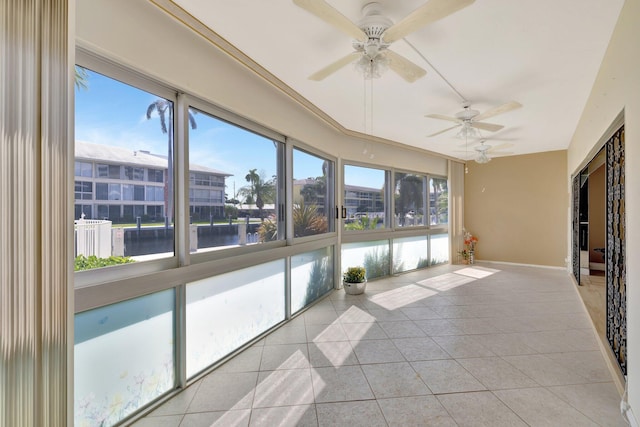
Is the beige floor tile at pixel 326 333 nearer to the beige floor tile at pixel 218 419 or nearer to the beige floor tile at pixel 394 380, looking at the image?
the beige floor tile at pixel 394 380

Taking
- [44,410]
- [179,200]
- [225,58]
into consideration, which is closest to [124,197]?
[179,200]

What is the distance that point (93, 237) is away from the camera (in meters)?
1.65

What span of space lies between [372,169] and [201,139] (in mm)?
3679

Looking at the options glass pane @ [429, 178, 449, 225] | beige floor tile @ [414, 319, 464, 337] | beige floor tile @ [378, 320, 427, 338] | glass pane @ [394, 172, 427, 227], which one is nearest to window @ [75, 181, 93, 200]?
beige floor tile @ [378, 320, 427, 338]

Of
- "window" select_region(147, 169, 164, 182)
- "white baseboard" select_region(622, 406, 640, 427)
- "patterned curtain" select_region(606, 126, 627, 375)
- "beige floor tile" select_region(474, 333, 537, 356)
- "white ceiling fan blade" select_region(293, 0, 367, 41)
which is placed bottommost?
"beige floor tile" select_region(474, 333, 537, 356)

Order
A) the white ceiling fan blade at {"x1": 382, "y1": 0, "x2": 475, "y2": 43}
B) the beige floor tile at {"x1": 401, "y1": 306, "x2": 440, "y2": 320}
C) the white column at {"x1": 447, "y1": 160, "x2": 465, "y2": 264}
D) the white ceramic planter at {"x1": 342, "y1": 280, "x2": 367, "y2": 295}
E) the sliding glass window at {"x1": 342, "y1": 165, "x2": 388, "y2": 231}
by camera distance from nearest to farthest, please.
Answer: the white ceiling fan blade at {"x1": 382, "y1": 0, "x2": 475, "y2": 43} → the beige floor tile at {"x1": 401, "y1": 306, "x2": 440, "y2": 320} → the white ceramic planter at {"x1": 342, "y1": 280, "x2": 367, "y2": 295} → the sliding glass window at {"x1": 342, "y1": 165, "x2": 388, "y2": 231} → the white column at {"x1": 447, "y1": 160, "x2": 465, "y2": 264}

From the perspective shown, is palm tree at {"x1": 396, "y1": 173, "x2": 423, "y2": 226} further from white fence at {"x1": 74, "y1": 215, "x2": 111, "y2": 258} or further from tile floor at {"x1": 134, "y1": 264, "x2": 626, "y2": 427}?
white fence at {"x1": 74, "y1": 215, "x2": 111, "y2": 258}

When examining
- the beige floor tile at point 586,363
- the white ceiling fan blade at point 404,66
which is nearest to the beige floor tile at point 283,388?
the beige floor tile at point 586,363

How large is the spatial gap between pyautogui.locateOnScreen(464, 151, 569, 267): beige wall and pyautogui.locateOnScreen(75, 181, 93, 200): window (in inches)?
306

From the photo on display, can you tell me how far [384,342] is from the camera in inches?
115

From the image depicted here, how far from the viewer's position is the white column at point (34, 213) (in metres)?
1.00

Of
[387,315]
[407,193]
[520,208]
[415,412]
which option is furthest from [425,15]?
[520,208]

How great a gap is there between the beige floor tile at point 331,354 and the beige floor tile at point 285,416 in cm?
55

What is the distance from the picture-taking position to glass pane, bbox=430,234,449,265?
6785 millimetres
